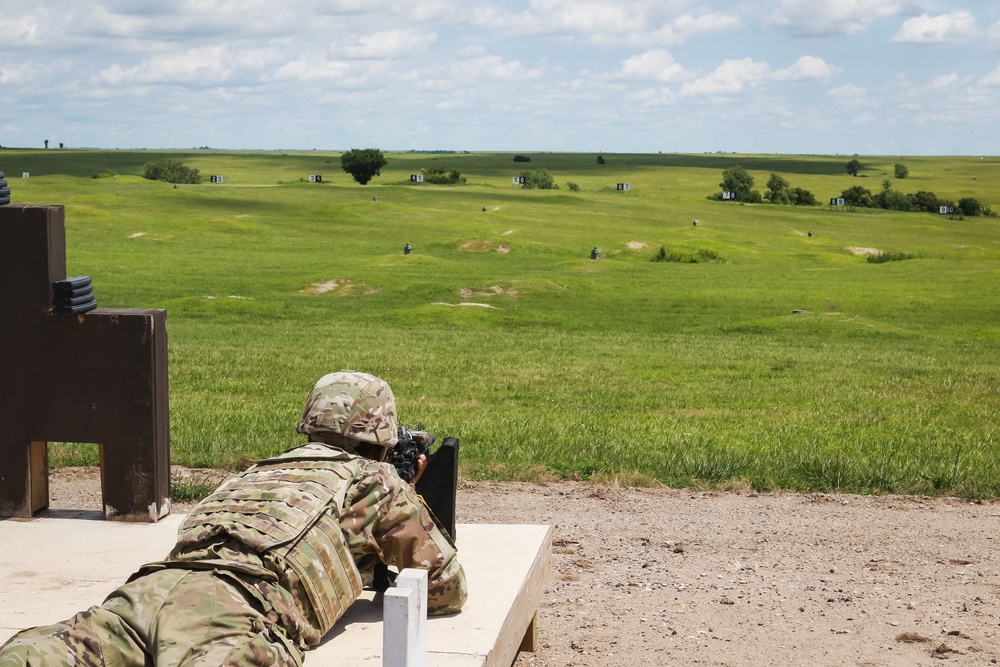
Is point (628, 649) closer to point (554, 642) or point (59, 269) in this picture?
point (554, 642)

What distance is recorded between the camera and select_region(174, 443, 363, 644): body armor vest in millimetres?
3986

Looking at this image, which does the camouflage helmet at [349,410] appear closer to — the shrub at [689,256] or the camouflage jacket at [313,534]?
the camouflage jacket at [313,534]

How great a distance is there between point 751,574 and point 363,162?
105 m

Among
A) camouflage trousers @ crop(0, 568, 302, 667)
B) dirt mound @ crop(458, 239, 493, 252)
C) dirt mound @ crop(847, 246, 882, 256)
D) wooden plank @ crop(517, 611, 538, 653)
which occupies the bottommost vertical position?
dirt mound @ crop(847, 246, 882, 256)

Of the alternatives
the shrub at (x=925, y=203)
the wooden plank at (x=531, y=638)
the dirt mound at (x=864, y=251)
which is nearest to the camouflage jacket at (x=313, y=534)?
the wooden plank at (x=531, y=638)

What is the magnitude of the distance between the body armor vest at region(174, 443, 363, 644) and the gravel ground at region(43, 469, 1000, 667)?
1791 millimetres

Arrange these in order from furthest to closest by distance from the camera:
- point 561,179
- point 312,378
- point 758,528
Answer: point 561,179 → point 312,378 → point 758,528

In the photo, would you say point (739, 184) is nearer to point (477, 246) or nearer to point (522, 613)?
point (477, 246)

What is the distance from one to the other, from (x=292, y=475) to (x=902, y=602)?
3836 mm

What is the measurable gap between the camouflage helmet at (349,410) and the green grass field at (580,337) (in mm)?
5080

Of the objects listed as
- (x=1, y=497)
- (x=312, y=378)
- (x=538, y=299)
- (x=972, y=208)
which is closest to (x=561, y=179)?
(x=972, y=208)

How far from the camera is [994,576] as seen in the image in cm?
723

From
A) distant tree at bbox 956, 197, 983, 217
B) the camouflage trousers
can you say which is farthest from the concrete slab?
distant tree at bbox 956, 197, 983, 217

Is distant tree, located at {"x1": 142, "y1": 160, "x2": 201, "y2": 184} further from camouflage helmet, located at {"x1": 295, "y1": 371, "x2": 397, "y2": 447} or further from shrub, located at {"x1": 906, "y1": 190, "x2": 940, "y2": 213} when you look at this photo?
camouflage helmet, located at {"x1": 295, "y1": 371, "x2": 397, "y2": 447}
